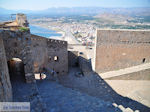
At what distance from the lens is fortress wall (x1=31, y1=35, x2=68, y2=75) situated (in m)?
10.8

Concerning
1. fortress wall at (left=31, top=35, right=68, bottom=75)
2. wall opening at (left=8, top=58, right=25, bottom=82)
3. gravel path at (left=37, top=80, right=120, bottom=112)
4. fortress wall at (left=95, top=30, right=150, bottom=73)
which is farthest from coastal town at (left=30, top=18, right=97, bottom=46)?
gravel path at (left=37, top=80, right=120, bottom=112)

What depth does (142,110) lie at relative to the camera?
751 centimetres

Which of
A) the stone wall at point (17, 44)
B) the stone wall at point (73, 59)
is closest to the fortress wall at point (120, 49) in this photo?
the stone wall at point (73, 59)

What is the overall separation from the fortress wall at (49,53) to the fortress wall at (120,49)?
3.72 m

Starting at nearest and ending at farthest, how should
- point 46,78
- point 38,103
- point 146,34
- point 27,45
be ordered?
point 38,103 → point 27,45 → point 46,78 → point 146,34

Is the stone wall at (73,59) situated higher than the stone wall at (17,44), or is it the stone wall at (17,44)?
the stone wall at (17,44)

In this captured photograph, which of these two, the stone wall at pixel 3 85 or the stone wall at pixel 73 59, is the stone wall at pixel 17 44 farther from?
the stone wall at pixel 73 59

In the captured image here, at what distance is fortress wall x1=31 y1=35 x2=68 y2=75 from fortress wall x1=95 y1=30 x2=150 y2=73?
372 centimetres

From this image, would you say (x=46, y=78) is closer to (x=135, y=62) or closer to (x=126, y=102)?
(x=126, y=102)

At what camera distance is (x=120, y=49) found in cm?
1141

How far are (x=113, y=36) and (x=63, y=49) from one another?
17.0 feet

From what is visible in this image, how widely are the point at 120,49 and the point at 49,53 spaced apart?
6919 mm

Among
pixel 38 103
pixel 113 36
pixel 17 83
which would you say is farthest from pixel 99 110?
pixel 113 36

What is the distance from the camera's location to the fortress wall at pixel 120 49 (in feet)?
35.8
